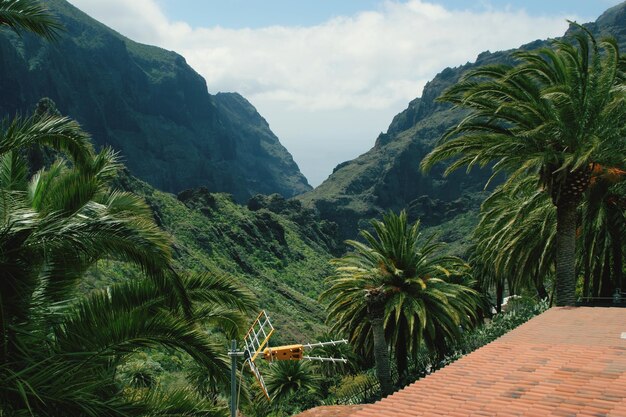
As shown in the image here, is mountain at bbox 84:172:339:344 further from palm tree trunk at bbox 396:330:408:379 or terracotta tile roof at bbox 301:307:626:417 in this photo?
terracotta tile roof at bbox 301:307:626:417

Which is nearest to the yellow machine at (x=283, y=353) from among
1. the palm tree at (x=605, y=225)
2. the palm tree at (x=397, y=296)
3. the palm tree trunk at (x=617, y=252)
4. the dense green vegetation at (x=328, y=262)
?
the dense green vegetation at (x=328, y=262)

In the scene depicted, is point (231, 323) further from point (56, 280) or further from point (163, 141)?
point (163, 141)

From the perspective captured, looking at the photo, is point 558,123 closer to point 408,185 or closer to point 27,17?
point 27,17

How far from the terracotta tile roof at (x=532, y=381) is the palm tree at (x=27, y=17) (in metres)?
6.39

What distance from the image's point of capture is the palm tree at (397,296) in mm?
20062

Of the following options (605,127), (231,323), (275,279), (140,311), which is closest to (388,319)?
(605,127)

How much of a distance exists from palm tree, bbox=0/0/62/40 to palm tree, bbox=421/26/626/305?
37.5 feet

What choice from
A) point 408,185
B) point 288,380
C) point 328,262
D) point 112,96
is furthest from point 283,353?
point 408,185

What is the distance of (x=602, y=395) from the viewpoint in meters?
7.60

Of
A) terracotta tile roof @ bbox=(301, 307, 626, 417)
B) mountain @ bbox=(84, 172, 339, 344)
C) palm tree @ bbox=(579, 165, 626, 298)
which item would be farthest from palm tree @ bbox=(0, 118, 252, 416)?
mountain @ bbox=(84, 172, 339, 344)

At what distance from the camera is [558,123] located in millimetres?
15422

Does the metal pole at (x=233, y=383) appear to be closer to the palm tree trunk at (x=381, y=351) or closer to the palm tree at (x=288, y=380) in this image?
the palm tree trunk at (x=381, y=351)

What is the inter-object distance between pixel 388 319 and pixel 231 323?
10.9 meters

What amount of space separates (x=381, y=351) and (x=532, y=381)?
11767 mm
